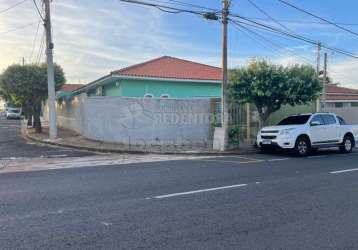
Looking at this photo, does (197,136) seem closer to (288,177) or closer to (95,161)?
(95,161)

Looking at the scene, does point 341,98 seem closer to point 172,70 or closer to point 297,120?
point 172,70

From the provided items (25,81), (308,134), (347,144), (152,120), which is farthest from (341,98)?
(25,81)

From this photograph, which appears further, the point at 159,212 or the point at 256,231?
the point at 159,212

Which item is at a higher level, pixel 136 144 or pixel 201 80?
pixel 201 80

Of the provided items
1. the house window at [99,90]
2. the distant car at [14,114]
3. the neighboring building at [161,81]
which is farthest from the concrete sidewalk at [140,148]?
the distant car at [14,114]

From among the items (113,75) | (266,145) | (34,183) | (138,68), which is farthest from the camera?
(138,68)

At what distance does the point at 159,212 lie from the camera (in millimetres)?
6211

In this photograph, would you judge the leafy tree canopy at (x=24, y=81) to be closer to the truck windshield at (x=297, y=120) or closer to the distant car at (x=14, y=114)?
the truck windshield at (x=297, y=120)

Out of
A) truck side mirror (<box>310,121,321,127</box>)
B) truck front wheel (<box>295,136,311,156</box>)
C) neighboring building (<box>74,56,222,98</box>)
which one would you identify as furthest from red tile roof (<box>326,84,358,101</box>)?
truck front wheel (<box>295,136,311,156</box>)

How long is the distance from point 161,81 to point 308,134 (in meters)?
10.9

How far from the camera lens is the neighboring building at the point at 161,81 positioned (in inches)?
884

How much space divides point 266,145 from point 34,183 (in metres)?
9.58

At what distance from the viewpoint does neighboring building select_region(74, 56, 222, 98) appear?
2245 centimetres

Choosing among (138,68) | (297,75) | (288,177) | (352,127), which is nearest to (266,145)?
(297,75)
